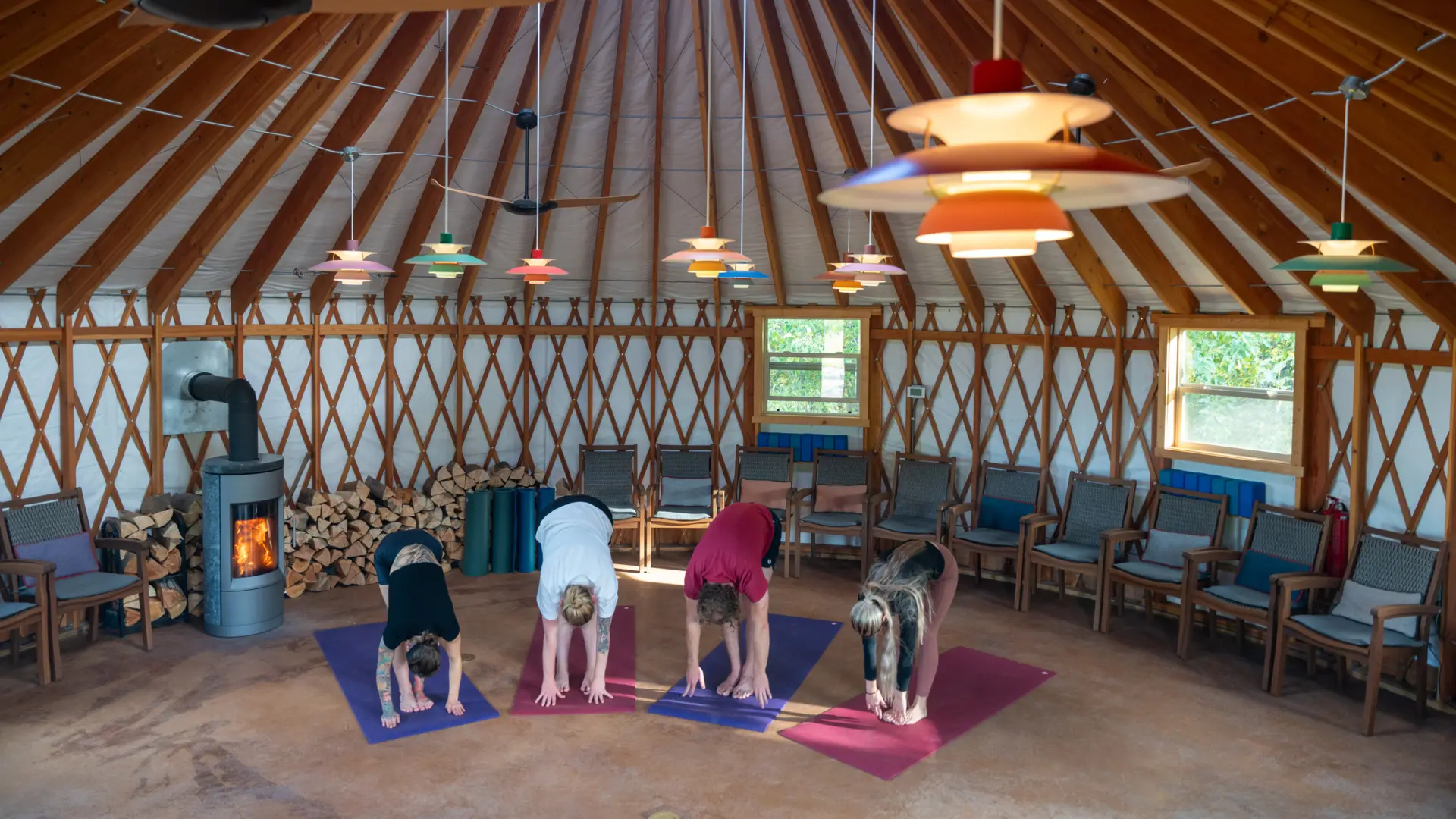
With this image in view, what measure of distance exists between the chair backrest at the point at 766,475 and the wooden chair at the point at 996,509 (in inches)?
58.1

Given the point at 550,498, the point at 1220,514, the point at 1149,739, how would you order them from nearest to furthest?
the point at 1149,739 < the point at 1220,514 < the point at 550,498

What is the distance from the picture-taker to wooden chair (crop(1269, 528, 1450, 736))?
5.76m

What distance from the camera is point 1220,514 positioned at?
7.42 meters

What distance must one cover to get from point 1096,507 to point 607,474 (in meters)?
3.93

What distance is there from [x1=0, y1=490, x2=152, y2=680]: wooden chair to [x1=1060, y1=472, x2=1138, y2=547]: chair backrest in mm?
6259

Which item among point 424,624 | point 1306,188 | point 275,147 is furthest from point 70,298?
point 1306,188

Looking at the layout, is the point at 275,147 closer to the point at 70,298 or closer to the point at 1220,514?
the point at 70,298

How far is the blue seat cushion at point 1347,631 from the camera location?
582 centimetres

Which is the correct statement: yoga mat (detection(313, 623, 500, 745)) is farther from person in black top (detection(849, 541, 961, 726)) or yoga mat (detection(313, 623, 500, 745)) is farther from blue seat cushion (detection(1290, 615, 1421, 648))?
blue seat cushion (detection(1290, 615, 1421, 648))

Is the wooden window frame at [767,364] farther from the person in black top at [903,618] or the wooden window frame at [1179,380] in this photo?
the person in black top at [903,618]

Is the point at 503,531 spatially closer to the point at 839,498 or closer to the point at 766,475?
the point at 766,475

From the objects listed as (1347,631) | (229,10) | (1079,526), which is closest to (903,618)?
(1347,631)

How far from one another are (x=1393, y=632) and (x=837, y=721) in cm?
301

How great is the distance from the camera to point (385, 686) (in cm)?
564
